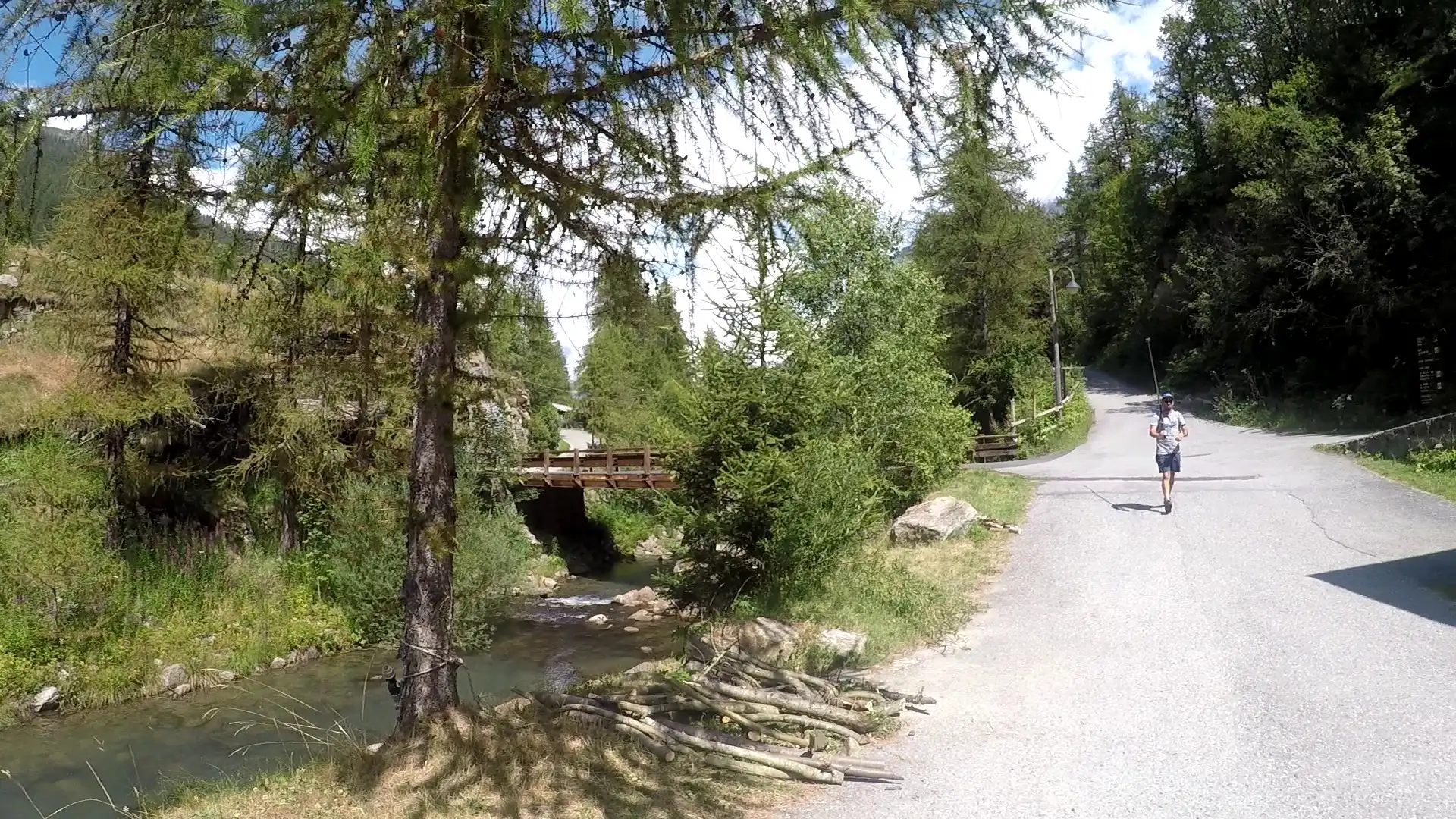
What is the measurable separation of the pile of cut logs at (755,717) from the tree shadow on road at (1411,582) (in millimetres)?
4477

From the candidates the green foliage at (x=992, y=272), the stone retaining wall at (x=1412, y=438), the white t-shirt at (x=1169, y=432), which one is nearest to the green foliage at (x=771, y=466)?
the white t-shirt at (x=1169, y=432)

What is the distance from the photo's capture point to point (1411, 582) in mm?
8422

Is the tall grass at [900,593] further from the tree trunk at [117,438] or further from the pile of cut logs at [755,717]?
the tree trunk at [117,438]

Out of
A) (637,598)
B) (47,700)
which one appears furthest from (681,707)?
(637,598)

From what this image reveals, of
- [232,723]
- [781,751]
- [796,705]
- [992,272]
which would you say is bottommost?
[232,723]

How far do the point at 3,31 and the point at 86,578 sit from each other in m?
13.2

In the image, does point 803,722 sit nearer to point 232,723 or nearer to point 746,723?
point 746,723

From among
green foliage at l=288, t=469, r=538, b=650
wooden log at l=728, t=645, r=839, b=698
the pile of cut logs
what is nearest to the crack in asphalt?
the pile of cut logs

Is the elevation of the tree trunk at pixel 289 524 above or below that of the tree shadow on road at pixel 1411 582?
below

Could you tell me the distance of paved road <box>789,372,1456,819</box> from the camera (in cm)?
475

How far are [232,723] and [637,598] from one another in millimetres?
11876

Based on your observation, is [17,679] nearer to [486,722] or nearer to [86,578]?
[86,578]

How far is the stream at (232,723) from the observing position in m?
9.97

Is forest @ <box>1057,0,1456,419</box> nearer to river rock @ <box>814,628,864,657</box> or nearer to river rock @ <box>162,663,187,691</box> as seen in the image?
river rock @ <box>814,628,864,657</box>
